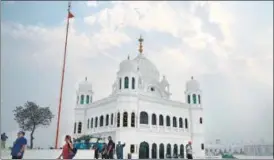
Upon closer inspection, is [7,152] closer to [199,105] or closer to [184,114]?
[184,114]

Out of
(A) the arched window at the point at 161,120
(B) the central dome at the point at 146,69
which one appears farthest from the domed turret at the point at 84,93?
(A) the arched window at the point at 161,120

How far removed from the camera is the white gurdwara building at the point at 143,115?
109ft

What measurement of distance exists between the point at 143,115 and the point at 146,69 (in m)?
9.30

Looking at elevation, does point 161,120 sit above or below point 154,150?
above

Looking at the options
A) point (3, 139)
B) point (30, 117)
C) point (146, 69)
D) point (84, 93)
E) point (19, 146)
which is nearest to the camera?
point (19, 146)

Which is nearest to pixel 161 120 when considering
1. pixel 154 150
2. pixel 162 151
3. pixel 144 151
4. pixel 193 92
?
pixel 162 151

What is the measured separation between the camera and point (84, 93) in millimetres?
42438

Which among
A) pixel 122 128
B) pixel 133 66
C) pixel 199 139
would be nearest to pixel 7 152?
pixel 122 128

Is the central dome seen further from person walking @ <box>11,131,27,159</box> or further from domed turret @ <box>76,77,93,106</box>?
person walking @ <box>11,131,27,159</box>

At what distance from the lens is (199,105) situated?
41562mm

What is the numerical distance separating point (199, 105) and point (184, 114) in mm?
3314

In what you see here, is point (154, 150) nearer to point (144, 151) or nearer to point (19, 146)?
point (144, 151)

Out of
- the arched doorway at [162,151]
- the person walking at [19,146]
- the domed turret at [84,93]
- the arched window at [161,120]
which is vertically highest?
the domed turret at [84,93]

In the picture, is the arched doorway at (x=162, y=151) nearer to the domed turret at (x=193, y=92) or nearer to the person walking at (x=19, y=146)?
the domed turret at (x=193, y=92)
